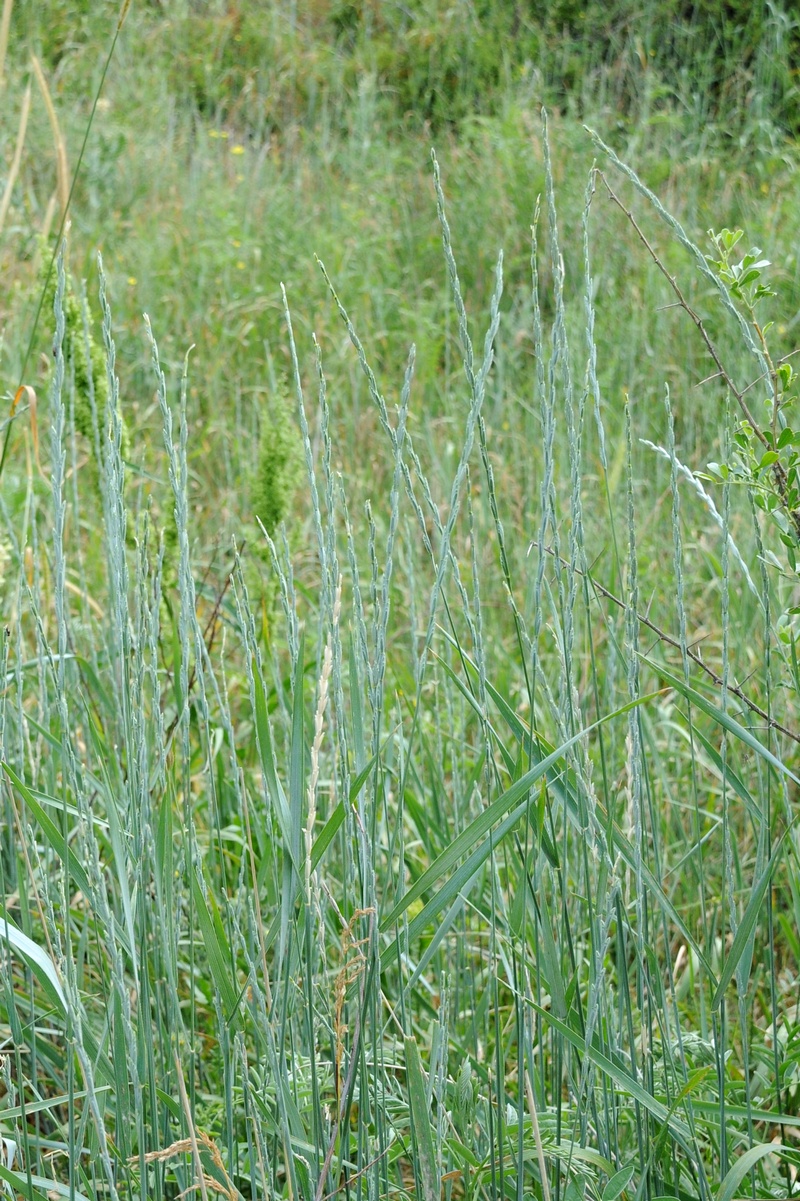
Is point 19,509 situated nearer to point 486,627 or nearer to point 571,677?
point 486,627

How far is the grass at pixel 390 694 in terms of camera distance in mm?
718

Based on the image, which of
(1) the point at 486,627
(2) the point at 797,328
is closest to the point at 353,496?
(1) the point at 486,627

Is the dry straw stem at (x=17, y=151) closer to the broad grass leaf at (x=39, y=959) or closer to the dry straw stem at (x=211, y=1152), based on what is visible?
the broad grass leaf at (x=39, y=959)

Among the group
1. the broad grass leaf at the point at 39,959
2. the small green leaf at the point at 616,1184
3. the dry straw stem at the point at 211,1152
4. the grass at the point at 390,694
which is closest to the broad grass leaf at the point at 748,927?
the grass at the point at 390,694

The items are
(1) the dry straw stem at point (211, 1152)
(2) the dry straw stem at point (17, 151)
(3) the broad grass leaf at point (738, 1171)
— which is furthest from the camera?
(2) the dry straw stem at point (17, 151)

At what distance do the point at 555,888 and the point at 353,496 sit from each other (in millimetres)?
1599

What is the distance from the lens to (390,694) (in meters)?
1.81

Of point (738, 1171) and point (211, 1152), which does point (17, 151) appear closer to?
point (211, 1152)

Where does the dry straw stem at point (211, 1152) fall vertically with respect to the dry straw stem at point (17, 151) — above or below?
below

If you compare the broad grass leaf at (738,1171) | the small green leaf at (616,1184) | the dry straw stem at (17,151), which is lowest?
the broad grass leaf at (738,1171)

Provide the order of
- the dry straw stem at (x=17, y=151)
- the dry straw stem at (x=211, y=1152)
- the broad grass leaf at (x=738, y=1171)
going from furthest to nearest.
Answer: the dry straw stem at (x=17, y=151) < the broad grass leaf at (x=738, y=1171) < the dry straw stem at (x=211, y=1152)

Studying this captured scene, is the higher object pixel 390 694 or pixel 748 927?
pixel 748 927

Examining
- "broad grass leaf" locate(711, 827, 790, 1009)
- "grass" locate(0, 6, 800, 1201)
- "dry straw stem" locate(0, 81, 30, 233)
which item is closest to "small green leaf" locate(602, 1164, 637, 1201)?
"grass" locate(0, 6, 800, 1201)

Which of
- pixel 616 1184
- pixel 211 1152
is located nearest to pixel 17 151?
pixel 211 1152
